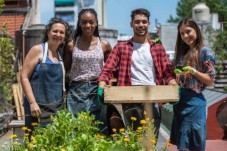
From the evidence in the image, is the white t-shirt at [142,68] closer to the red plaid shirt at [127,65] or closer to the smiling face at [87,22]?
the red plaid shirt at [127,65]

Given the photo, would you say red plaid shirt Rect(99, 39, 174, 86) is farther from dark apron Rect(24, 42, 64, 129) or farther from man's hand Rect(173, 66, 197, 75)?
dark apron Rect(24, 42, 64, 129)

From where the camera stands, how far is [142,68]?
4914 mm

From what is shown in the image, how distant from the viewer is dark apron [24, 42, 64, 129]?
4.98 m

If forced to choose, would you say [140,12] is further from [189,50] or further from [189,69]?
[189,69]

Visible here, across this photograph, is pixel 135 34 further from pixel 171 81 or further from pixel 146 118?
pixel 146 118

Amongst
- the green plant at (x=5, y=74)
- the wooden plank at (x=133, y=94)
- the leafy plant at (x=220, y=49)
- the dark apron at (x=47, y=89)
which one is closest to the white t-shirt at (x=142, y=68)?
the wooden plank at (x=133, y=94)

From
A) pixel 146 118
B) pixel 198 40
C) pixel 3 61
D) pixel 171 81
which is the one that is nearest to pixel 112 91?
pixel 146 118

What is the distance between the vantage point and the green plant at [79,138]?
13.8ft

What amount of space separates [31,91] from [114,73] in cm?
81

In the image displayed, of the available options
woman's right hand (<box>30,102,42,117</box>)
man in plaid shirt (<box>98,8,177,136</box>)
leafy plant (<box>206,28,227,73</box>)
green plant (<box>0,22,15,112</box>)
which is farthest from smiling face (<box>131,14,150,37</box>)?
leafy plant (<box>206,28,227,73</box>)

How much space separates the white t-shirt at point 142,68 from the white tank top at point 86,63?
39 centimetres

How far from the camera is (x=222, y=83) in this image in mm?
16609

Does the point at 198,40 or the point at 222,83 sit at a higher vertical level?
the point at 198,40

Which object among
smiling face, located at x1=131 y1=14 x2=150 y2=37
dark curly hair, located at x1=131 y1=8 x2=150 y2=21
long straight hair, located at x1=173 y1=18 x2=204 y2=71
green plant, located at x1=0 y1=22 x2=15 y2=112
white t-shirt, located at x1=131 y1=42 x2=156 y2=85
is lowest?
green plant, located at x1=0 y1=22 x2=15 y2=112
